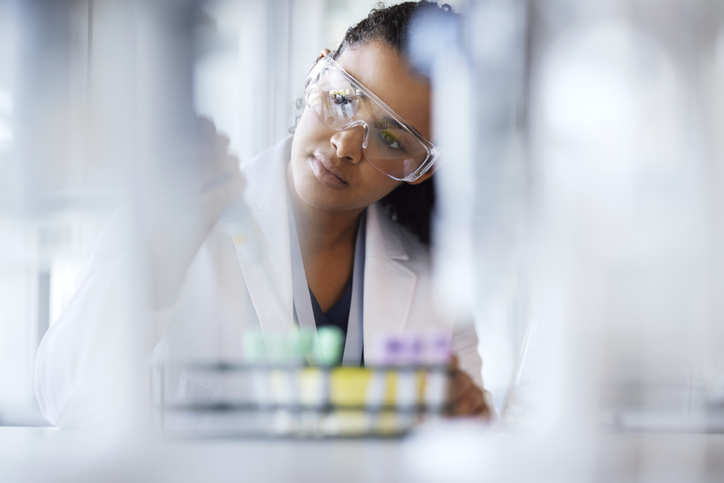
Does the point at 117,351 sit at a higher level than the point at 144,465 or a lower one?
higher

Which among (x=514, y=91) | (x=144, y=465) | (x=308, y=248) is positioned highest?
(x=514, y=91)

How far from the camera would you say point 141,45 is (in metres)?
0.45

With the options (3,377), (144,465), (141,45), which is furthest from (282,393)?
(141,45)

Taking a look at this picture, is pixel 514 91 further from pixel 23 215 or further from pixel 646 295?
pixel 23 215

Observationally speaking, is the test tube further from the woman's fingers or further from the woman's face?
the woman's face

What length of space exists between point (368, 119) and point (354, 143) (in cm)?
3

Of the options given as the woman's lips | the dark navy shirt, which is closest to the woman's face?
the woman's lips

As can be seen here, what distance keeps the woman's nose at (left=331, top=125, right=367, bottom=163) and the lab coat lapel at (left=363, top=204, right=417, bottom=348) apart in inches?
2.4

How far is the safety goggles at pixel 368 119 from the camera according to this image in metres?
0.45

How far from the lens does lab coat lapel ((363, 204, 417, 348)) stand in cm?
46

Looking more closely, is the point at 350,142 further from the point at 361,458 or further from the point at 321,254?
the point at 361,458

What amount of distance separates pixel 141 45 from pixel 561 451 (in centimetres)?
59

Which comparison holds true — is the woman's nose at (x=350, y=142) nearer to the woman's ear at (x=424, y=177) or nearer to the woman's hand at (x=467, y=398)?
the woman's ear at (x=424, y=177)

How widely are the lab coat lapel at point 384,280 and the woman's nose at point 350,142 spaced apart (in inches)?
2.4
